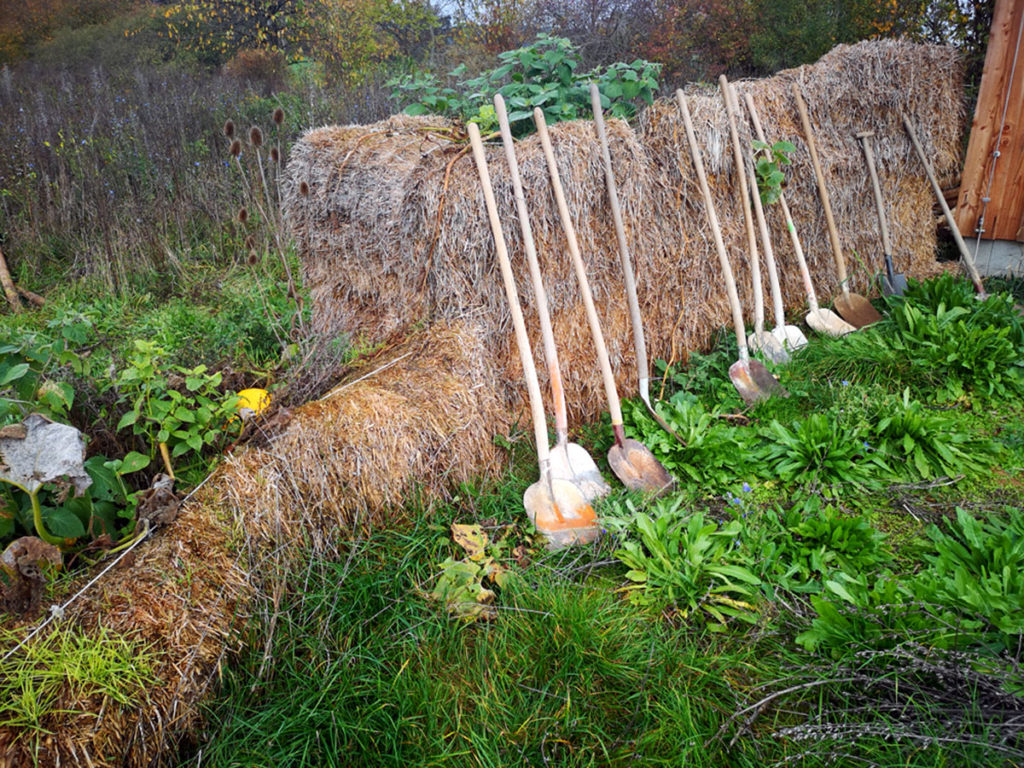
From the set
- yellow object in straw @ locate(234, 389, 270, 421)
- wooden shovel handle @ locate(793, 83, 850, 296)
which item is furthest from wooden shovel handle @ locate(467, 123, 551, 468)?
wooden shovel handle @ locate(793, 83, 850, 296)

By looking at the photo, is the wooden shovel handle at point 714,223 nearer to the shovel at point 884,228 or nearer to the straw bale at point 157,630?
the shovel at point 884,228

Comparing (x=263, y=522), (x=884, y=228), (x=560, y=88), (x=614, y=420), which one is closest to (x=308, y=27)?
(x=560, y=88)

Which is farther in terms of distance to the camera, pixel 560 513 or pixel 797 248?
pixel 797 248

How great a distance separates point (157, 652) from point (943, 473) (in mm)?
3341

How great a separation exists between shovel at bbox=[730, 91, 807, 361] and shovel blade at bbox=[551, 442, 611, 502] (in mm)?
1792

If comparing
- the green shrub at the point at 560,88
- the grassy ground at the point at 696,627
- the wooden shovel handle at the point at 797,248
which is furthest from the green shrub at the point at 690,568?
the green shrub at the point at 560,88

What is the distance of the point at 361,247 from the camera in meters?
3.55

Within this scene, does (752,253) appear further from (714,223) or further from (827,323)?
(827,323)

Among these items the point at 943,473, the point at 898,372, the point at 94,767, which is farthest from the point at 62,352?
the point at 898,372

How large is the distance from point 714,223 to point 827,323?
1.22 meters

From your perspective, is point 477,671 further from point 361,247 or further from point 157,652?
point 361,247

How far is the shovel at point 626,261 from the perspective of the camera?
131 inches

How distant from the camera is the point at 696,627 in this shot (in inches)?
88.1

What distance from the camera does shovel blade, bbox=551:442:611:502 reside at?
2.90 meters
